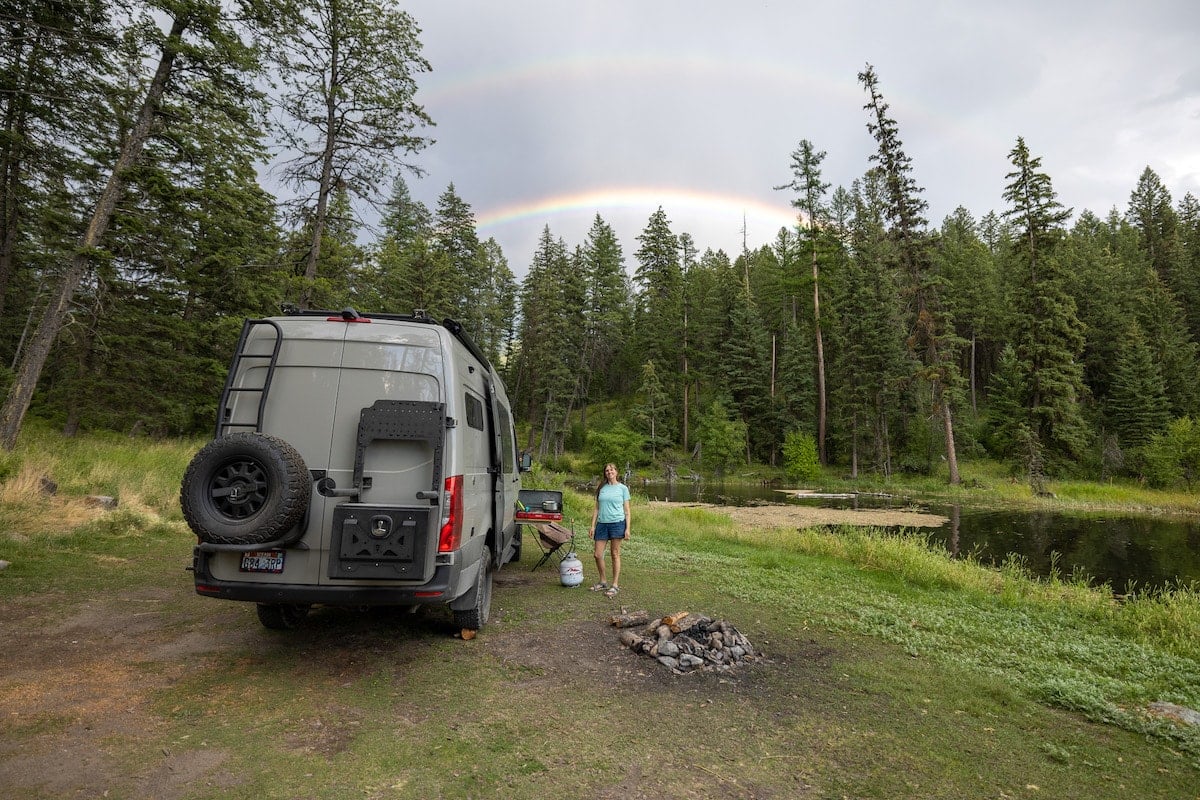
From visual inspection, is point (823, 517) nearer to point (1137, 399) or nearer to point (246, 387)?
point (246, 387)

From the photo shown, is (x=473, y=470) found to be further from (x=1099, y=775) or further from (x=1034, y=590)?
(x=1034, y=590)

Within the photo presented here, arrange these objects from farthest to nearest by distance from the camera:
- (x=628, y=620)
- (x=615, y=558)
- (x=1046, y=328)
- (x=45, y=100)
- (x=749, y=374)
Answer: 1. (x=749, y=374)
2. (x=1046, y=328)
3. (x=45, y=100)
4. (x=615, y=558)
5. (x=628, y=620)

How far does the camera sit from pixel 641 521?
643 inches

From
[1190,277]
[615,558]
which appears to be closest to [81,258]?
[615,558]

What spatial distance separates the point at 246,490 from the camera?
3994 millimetres

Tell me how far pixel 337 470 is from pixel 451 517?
3.12 ft

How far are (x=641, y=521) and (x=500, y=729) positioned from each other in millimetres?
12880

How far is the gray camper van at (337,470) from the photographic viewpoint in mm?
3979

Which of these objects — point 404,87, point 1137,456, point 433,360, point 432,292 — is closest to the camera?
point 433,360

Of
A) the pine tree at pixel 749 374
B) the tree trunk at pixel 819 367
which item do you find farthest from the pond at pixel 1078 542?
the pine tree at pixel 749 374

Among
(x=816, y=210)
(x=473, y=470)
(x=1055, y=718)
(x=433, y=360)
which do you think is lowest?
(x=1055, y=718)

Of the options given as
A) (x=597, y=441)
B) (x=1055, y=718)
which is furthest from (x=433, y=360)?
(x=597, y=441)

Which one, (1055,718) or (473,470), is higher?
(473,470)

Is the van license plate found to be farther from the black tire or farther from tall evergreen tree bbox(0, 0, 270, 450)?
tall evergreen tree bbox(0, 0, 270, 450)
